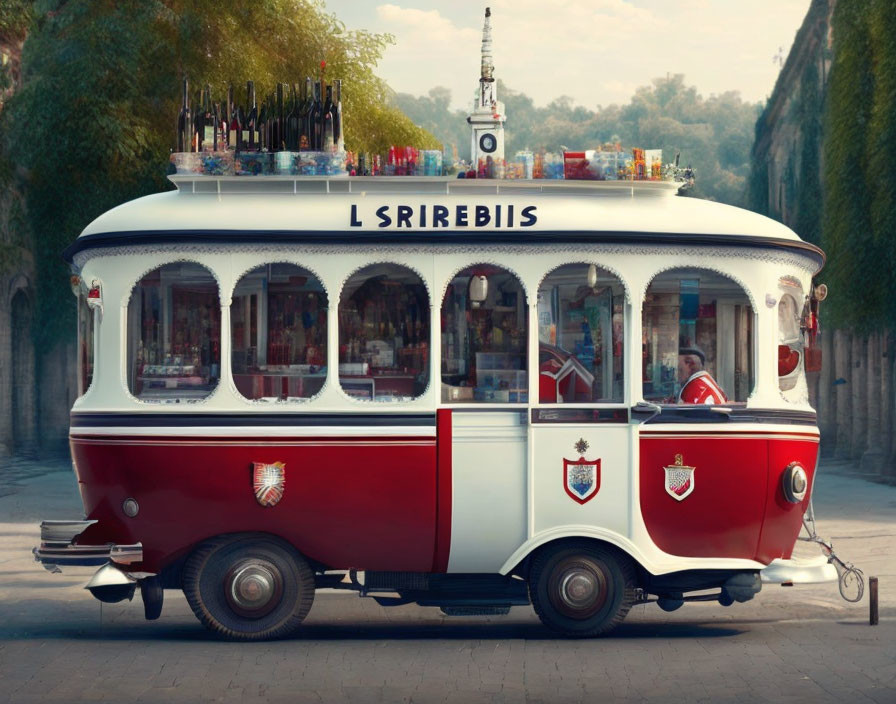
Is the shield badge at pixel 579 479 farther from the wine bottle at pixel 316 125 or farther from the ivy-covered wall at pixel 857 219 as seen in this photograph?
the ivy-covered wall at pixel 857 219

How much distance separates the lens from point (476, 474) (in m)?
9.87

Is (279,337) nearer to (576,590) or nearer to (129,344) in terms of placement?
(129,344)

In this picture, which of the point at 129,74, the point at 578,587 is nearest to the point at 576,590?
the point at 578,587

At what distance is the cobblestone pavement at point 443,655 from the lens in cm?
828

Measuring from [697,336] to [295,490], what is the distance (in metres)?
3.06

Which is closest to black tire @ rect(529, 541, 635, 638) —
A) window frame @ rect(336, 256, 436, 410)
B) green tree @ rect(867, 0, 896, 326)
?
window frame @ rect(336, 256, 436, 410)

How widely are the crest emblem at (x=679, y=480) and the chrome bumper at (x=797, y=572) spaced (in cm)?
81

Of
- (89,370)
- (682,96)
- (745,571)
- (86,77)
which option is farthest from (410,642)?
(682,96)

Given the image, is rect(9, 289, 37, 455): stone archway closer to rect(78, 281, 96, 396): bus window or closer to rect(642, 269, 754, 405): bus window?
rect(78, 281, 96, 396): bus window

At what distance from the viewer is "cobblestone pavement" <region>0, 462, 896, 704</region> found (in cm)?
828

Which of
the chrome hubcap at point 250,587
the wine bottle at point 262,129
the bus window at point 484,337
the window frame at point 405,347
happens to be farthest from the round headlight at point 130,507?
the wine bottle at point 262,129

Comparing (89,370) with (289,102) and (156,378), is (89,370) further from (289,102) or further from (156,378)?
(289,102)

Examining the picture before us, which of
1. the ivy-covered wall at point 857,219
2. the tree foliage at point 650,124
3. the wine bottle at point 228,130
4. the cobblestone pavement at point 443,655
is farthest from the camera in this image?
the tree foliage at point 650,124

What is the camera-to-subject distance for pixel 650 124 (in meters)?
146
